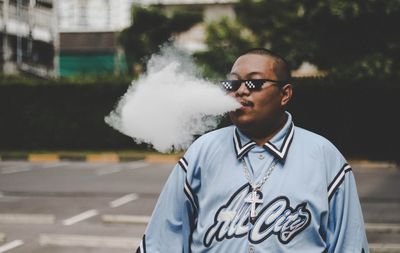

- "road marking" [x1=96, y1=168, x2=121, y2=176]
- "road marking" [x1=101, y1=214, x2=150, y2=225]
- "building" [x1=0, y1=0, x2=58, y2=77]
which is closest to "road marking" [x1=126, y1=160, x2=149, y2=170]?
"road marking" [x1=96, y1=168, x2=121, y2=176]

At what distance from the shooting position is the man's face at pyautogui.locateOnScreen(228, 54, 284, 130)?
1989mm

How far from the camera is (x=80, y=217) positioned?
820cm

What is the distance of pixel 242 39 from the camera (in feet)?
68.1

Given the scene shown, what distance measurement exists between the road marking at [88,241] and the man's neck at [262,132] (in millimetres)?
4379

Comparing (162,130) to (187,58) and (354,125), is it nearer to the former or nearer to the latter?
(187,58)

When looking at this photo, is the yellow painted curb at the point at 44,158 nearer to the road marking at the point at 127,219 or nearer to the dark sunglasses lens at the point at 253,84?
the road marking at the point at 127,219

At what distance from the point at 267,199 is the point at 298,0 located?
1731 cm

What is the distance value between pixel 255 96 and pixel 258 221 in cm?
42

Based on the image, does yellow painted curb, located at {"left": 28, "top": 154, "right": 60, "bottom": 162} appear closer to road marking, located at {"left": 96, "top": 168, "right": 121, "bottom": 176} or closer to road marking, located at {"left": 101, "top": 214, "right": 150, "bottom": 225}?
road marking, located at {"left": 96, "top": 168, "right": 121, "bottom": 176}

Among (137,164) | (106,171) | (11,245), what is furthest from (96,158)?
(11,245)

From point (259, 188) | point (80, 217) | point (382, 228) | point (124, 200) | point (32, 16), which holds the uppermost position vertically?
point (32, 16)

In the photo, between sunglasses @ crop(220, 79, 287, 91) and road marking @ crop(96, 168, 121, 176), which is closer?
sunglasses @ crop(220, 79, 287, 91)

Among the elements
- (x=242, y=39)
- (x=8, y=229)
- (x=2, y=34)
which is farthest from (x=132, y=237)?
(x=2, y=34)

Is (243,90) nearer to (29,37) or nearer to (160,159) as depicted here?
(160,159)
